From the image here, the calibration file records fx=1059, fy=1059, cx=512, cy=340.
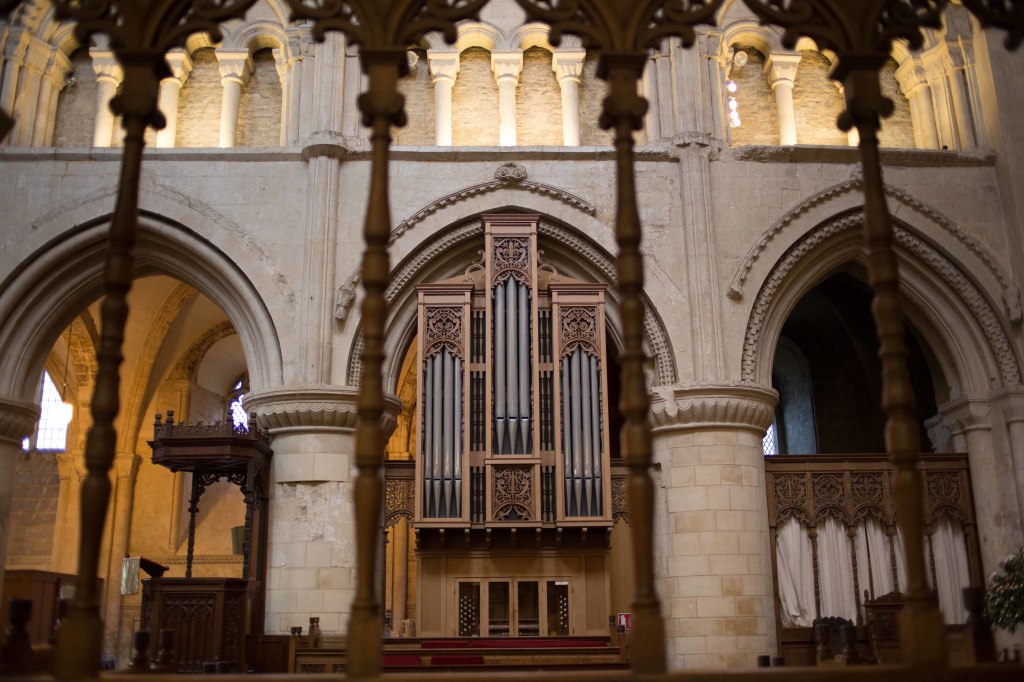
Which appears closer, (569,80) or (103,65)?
(103,65)

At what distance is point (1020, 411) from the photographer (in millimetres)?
11297

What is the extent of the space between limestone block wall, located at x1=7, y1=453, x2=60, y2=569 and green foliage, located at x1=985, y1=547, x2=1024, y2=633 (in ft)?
42.8

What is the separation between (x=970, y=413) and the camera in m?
11.6

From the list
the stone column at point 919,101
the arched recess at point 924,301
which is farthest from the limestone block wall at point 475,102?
Answer: the stone column at point 919,101

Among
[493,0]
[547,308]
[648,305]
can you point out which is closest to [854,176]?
[648,305]

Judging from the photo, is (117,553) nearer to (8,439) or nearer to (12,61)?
Result: (8,439)

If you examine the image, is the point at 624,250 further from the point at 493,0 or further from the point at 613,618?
the point at 493,0

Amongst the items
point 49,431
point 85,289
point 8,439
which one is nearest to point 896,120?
point 85,289

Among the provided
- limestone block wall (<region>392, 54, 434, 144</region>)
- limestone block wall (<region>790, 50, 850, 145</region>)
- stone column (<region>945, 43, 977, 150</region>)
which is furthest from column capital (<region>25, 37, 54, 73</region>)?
stone column (<region>945, 43, 977, 150</region>)

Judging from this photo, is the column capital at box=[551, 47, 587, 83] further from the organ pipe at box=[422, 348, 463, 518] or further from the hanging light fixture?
the hanging light fixture

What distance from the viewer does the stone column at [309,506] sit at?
10461 mm

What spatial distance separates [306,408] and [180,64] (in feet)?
15.0

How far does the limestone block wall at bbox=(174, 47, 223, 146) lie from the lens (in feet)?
40.5

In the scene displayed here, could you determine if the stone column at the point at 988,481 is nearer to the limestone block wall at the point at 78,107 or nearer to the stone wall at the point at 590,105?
the stone wall at the point at 590,105
